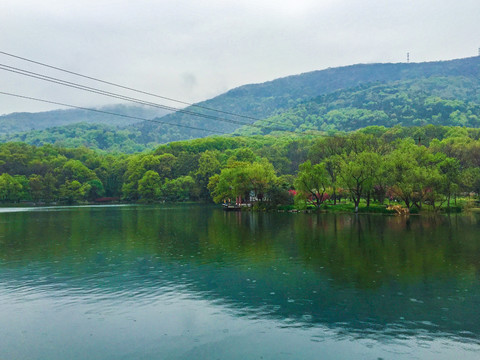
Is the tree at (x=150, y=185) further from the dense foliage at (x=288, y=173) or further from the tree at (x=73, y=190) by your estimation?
the tree at (x=73, y=190)

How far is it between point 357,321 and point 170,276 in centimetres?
1403

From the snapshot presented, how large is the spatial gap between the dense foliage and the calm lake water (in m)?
48.6

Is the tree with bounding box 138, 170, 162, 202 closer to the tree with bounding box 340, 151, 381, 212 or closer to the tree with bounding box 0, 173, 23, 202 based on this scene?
the tree with bounding box 0, 173, 23, 202

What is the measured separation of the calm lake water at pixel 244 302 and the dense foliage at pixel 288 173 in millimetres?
48599

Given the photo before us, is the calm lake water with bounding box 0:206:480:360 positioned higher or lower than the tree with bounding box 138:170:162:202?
lower

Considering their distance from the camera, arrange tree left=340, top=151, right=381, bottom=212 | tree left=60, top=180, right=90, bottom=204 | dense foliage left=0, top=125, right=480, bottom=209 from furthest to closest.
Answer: tree left=60, top=180, right=90, bottom=204
dense foliage left=0, top=125, right=480, bottom=209
tree left=340, top=151, right=381, bottom=212

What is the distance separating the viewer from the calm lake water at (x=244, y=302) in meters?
15.3

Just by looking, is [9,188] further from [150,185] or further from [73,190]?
[150,185]

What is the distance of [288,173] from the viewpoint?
174625mm

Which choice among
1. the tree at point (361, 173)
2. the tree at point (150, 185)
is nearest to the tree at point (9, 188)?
the tree at point (150, 185)

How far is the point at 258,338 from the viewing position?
16031 mm

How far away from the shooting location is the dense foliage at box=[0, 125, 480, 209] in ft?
282

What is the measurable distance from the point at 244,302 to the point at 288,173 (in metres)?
155

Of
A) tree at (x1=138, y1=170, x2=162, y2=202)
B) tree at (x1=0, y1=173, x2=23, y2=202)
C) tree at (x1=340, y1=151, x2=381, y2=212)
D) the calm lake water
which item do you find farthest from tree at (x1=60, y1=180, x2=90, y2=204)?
the calm lake water
